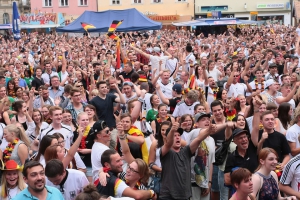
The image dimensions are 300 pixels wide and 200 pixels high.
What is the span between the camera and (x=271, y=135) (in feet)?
22.3

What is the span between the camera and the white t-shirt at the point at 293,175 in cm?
567

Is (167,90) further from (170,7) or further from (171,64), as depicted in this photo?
(170,7)

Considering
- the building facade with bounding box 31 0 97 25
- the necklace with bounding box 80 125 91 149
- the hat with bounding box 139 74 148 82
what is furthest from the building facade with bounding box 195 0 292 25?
the necklace with bounding box 80 125 91 149

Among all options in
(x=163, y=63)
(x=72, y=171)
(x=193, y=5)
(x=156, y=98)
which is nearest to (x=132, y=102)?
(x=156, y=98)

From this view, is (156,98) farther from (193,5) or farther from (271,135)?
(193,5)

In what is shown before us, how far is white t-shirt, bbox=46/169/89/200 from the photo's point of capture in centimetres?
549

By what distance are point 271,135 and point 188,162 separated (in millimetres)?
1113

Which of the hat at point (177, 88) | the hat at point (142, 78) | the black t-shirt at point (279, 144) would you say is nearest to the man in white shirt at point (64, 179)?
the black t-shirt at point (279, 144)

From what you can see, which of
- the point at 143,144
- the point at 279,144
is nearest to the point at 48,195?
the point at 143,144

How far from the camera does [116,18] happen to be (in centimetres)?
2412

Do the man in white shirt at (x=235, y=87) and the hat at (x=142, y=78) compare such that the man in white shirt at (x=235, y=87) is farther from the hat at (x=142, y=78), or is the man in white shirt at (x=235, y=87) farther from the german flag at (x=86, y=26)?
the german flag at (x=86, y=26)

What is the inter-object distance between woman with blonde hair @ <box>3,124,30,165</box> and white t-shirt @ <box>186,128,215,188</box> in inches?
76.9

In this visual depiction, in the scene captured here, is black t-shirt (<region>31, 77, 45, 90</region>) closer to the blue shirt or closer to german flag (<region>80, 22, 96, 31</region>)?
the blue shirt

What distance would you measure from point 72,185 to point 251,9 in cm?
5229
